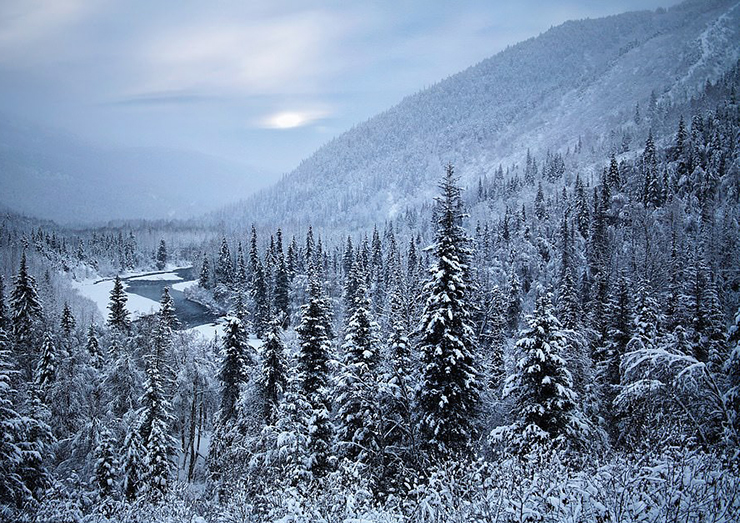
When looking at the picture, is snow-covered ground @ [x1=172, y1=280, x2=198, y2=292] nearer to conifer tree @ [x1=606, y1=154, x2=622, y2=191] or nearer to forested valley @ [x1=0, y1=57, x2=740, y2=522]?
forested valley @ [x1=0, y1=57, x2=740, y2=522]

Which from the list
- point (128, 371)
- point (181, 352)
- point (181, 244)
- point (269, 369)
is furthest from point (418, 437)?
point (181, 244)

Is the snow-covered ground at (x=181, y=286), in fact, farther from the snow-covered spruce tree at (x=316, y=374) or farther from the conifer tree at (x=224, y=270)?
the snow-covered spruce tree at (x=316, y=374)

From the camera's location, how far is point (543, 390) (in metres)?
16.1

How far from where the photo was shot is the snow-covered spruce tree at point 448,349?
53.7 feet

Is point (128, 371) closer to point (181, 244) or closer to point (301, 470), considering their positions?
point (301, 470)

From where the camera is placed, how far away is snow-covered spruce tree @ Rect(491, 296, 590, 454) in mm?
15164

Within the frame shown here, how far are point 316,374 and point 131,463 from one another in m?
9.70

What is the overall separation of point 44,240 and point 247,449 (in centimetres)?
17491

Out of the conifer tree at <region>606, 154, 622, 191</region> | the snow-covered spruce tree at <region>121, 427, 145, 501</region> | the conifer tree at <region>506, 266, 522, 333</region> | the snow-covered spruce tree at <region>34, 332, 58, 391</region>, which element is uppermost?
the conifer tree at <region>606, 154, 622, 191</region>

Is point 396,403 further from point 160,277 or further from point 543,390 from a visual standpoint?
point 160,277

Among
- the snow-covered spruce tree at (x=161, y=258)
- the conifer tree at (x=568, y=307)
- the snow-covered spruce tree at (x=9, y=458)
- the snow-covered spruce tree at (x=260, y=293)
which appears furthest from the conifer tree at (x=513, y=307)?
the snow-covered spruce tree at (x=161, y=258)

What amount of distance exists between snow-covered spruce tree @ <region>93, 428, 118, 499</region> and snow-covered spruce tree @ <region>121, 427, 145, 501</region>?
461 mm

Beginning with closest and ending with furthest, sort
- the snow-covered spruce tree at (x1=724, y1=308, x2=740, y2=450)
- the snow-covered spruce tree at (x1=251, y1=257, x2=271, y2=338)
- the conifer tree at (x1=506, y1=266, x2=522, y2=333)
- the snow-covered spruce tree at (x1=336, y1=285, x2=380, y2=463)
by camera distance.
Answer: the snow-covered spruce tree at (x1=724, y1=308, x2=740, y2=450) → the snow-covered spruce tree at (x1=336, y1=285, x2=380, y2=463) → the snow-covered spruce tree at (x1=251, y1=257, x2=271, y2=338) → the conifer tree at (x1=506, y1=266, x2=522, y2=333)

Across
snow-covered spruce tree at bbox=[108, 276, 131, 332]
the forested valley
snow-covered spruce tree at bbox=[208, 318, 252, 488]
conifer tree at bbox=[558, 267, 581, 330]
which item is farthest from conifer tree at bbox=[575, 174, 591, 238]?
snow-covered spruce tree at bbox=[108, 276, 131, 332]
